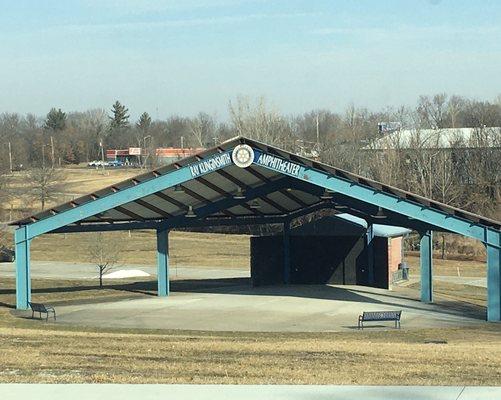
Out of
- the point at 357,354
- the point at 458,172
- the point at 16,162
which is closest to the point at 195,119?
the point at 16,162

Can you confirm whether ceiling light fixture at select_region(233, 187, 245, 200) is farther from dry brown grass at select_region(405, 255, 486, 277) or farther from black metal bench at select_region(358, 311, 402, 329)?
dry brown grass at select_region(405, 255, 486, 277)

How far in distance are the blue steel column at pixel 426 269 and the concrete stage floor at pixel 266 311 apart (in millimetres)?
492

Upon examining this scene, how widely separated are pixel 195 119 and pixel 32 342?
152m

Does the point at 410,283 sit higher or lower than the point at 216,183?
lower

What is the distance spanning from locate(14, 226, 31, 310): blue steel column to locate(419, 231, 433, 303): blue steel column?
14439 millimetres

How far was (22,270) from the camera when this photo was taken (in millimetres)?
31547

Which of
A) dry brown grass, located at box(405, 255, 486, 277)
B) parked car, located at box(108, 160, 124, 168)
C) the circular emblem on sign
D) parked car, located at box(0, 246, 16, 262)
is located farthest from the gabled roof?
parked car, located at box(108, 160, 124, 168)

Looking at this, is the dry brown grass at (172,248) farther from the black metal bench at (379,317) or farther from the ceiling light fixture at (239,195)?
the black metal bench at (379,317)

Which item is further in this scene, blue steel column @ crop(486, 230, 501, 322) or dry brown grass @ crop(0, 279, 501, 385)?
blue steel column @ crop(486, 230, 501, 322)

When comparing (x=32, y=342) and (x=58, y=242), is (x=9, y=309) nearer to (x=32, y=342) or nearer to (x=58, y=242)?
(x=32, y=342)

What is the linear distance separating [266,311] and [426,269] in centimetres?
678

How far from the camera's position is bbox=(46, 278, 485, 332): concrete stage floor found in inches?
1064

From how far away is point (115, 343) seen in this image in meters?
17.6

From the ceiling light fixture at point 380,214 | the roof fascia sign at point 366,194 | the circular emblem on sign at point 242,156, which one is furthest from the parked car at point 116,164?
the roof fascia sign at point 366,194
